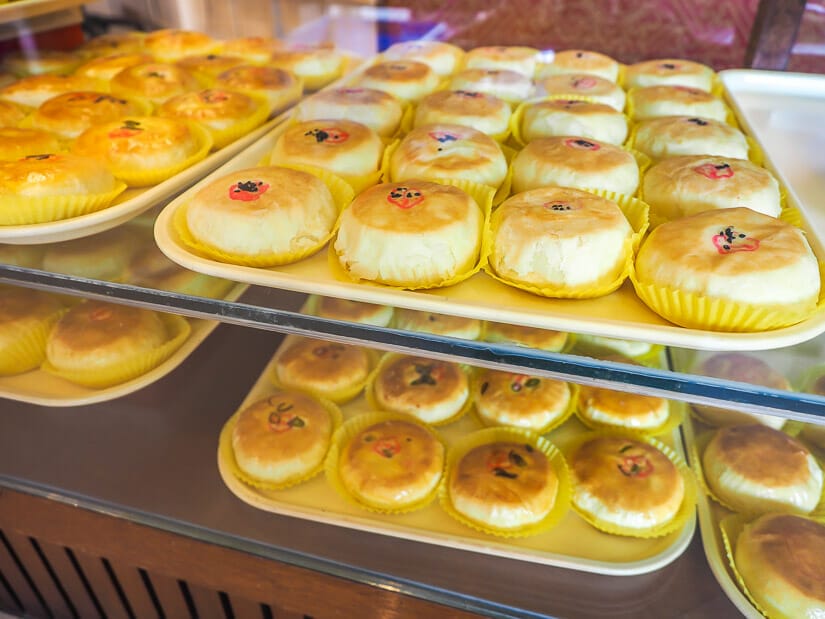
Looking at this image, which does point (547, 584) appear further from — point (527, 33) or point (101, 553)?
point (527, 33)

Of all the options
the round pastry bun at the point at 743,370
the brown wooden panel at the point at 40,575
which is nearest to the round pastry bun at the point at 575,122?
the round pastry bun at the point at 743,370

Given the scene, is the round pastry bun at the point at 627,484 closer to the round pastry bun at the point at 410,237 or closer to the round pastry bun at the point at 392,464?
the round pastry bun at the point at 392,464

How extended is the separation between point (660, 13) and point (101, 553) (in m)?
2.69

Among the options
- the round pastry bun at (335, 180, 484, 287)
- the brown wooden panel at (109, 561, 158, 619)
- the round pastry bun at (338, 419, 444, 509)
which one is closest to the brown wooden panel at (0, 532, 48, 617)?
the brown wooden panel at (109, 561, 158, 619)

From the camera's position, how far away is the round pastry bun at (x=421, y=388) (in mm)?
1458

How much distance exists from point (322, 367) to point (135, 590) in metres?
0.67

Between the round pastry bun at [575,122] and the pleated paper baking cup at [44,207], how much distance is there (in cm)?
95

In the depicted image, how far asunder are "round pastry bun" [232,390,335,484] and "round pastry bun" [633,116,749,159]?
98 centimetres

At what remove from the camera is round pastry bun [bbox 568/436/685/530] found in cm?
124

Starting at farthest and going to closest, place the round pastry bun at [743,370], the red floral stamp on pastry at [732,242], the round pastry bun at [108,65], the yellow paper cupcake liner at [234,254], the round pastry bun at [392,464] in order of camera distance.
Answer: the round pastry bun at [108,65], the round pastry bun at [392,464], the yellow paper cupcake liner at [234,254], the red floral stamp on pastry at [732,242], the round pastry bun at [743,370]

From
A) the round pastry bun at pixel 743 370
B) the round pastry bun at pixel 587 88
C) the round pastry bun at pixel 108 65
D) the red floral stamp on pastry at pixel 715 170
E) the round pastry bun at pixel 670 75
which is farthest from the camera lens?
the round pastry bun at pixel 108 65

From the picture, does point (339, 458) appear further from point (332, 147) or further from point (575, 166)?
point (575, 166)

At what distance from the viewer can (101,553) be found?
139cm

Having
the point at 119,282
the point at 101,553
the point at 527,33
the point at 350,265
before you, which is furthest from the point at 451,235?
the point at 527,33
